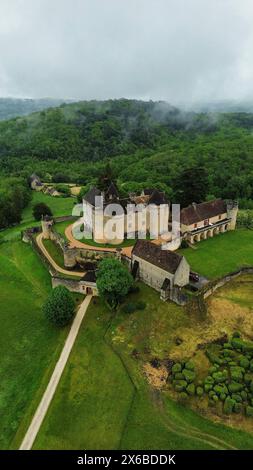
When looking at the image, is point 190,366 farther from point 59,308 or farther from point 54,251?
point 54,251

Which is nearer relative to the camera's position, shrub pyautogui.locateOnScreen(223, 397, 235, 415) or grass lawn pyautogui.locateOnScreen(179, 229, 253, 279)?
shrub pyautogui.locateOnScreen(223, 397, 235, 415)

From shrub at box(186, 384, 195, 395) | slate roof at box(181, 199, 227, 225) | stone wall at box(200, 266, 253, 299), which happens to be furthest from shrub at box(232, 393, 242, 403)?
slate roof at box(181, 199, 227, 225)

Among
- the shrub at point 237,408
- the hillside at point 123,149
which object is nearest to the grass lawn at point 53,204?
the hillside at point 123,149

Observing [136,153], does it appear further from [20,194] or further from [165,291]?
[165,291]

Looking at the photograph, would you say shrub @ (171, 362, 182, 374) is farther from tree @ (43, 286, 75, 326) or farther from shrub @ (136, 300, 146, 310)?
tree @ (43, 286, 75, 326)

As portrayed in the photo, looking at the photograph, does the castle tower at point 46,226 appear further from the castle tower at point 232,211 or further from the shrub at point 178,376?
the shrub at point 178,376

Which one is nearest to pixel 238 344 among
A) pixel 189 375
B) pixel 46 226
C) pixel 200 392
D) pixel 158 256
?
pixel 189 375

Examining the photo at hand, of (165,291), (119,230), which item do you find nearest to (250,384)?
(165,291)
